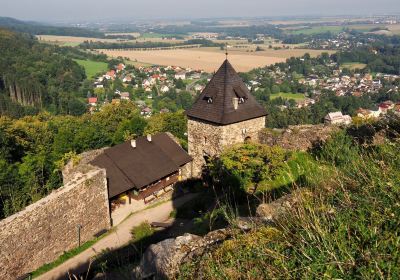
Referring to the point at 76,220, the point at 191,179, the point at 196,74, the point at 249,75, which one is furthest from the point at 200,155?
the point at 196,74

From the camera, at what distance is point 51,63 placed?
11006cm

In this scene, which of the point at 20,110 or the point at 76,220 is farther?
the point at 20,110

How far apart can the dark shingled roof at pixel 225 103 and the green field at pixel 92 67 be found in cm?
10369

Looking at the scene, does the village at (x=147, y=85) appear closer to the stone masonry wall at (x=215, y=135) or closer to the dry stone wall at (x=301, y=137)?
the stone masonry wall at (x=215, y=135)

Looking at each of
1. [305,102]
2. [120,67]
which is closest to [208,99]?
[305,102]

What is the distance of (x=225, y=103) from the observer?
1933cm

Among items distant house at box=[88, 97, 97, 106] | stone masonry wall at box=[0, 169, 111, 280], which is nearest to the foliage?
stone masonry wall at box=[0, 169, 111, 280]

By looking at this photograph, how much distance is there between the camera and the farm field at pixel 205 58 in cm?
12286

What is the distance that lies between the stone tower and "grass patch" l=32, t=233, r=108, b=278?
706 cm

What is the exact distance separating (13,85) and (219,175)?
78.8 metres

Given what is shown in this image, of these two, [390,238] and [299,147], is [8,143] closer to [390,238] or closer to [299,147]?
[299,147]

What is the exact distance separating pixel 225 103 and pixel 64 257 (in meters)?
10.2

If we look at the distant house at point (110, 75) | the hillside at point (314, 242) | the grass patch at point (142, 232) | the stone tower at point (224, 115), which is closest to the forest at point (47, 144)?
the grass patch at point (142, 232)

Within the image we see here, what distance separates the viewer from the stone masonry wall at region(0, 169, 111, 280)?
13.4m
